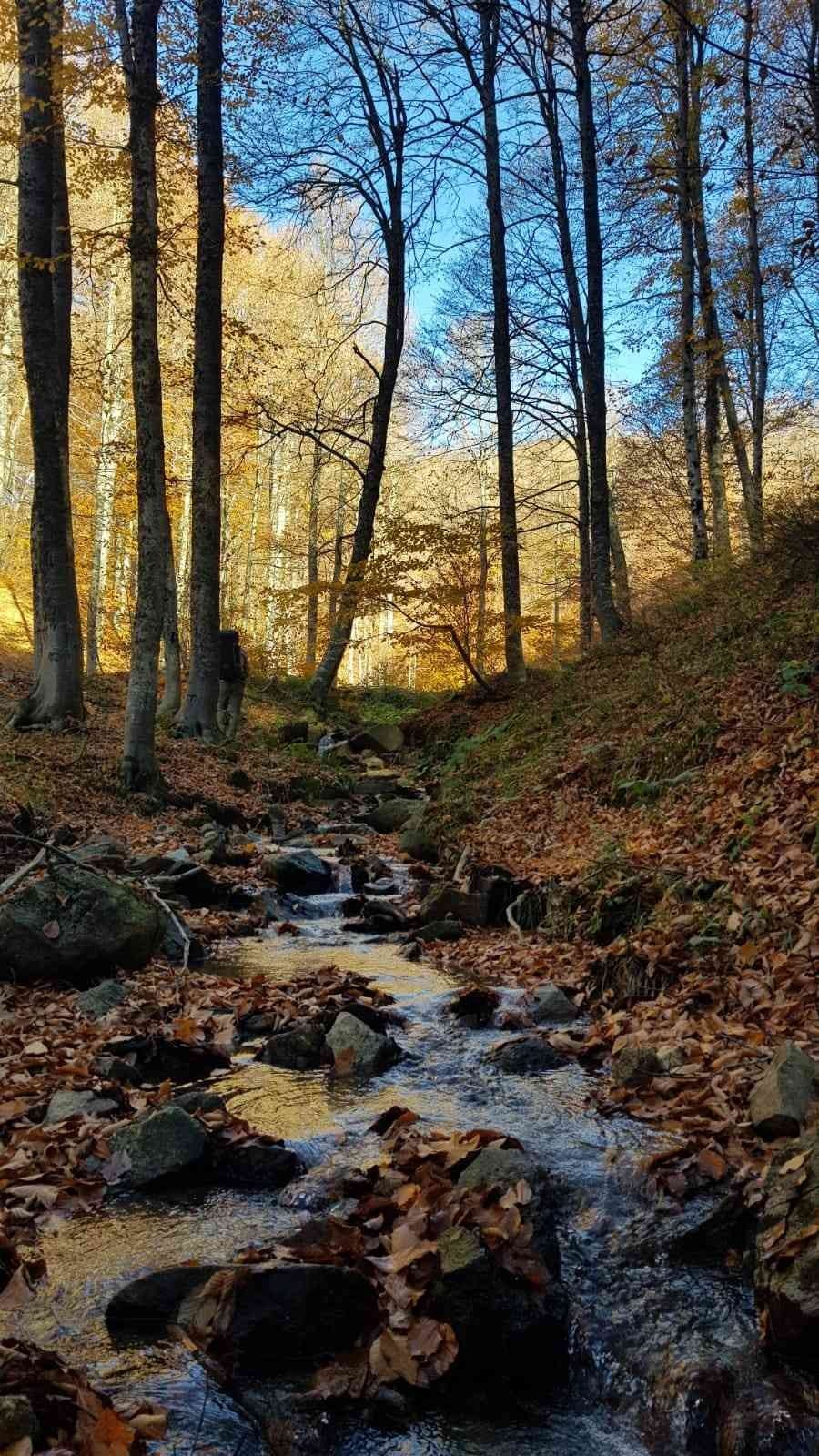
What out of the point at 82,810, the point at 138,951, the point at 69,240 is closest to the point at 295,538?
the point at 69,240

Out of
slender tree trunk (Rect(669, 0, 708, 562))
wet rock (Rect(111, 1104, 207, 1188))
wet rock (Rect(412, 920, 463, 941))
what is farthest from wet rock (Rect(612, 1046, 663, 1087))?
slender tree trunk (Rect(669, 0, 708, 562))

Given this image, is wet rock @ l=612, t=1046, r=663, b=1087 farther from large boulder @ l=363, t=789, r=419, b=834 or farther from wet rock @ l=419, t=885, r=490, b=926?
large boulder @ l=363, t=789, r=419, b=834

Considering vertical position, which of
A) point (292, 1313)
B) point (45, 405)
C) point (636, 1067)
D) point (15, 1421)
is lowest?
point (292, 1313)

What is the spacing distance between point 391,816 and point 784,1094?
9350 mm

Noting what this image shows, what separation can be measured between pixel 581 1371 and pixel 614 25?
20.6m

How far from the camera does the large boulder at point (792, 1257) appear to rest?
2.68 m

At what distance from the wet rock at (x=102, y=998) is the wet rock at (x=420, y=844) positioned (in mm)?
5172

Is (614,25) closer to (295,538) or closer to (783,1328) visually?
(295,538)

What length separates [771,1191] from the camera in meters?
→ 3.13

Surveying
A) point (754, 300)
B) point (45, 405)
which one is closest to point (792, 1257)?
point (45, 405)

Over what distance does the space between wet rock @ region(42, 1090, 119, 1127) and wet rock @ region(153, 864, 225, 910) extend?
377 cm

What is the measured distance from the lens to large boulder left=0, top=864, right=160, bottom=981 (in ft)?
20.1

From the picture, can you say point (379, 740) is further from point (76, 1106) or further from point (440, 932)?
point (76, 1106)

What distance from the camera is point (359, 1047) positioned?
524 centimetres
